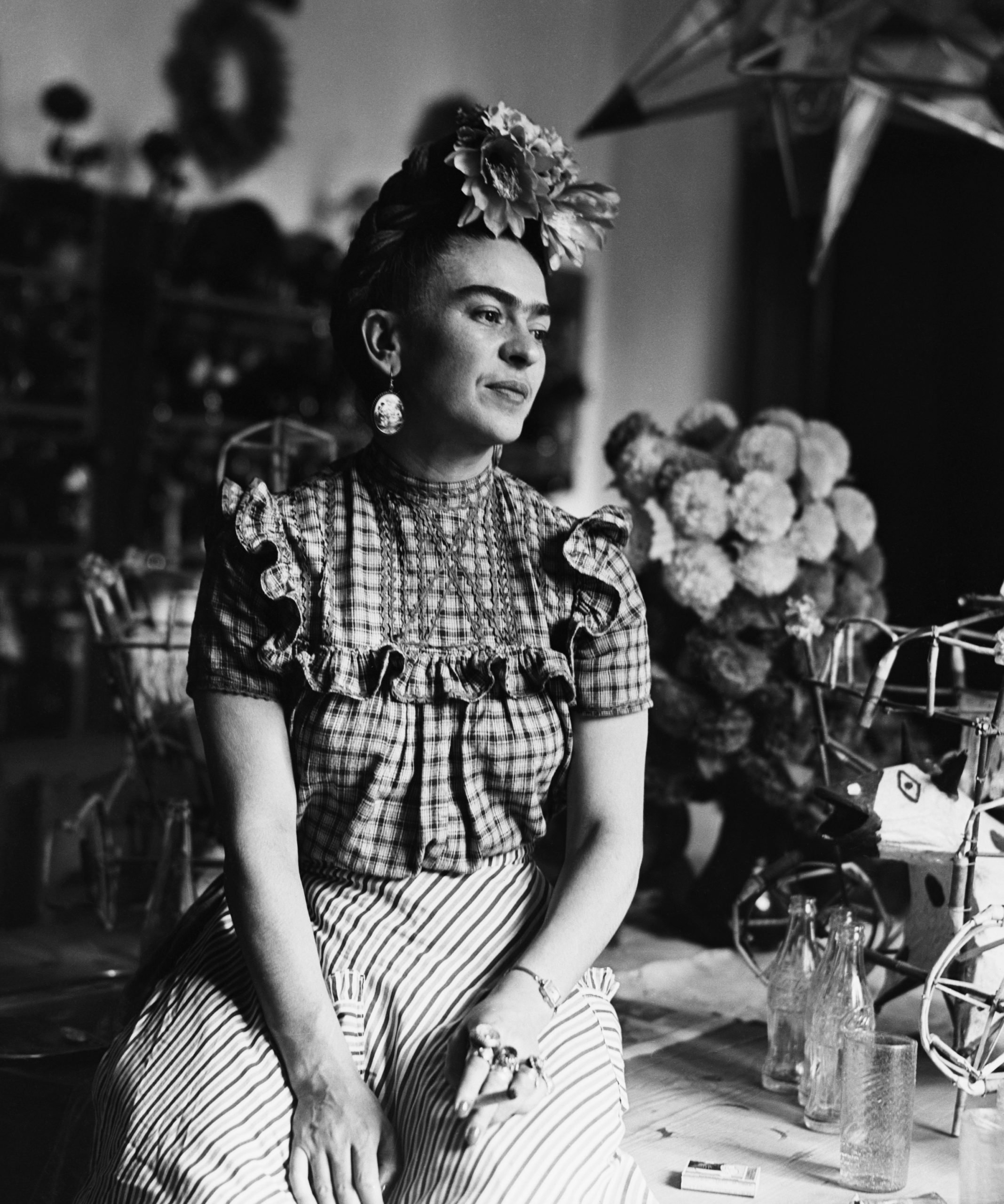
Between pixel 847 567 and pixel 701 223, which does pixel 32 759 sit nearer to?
pixel 847 567

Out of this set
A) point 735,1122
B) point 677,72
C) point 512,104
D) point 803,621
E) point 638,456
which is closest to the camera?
point 735,1122

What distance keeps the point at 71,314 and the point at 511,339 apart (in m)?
3.45

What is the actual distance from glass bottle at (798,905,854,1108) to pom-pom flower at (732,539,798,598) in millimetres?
608

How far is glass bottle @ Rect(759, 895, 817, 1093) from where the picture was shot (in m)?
1.87

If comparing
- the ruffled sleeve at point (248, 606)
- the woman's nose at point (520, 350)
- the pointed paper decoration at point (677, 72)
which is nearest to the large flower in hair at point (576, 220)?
the woman's nose at point (520, 350)

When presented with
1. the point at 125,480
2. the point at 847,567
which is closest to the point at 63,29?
the point at 125,480

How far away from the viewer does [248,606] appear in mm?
1554

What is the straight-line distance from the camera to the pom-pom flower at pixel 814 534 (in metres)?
2.31

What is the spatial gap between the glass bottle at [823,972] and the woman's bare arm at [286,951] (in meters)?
0.60

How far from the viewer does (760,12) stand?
2.88 metres

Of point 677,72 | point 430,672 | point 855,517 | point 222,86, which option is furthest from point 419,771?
point 222,86

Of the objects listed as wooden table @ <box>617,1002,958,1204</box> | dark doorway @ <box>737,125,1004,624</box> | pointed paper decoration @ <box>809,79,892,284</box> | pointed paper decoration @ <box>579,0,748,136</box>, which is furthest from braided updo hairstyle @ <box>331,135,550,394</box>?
dark doorway @ <box>737,125,1004,624</box>

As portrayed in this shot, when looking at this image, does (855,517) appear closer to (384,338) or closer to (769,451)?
(769,451)

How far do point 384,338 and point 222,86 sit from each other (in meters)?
3.85
